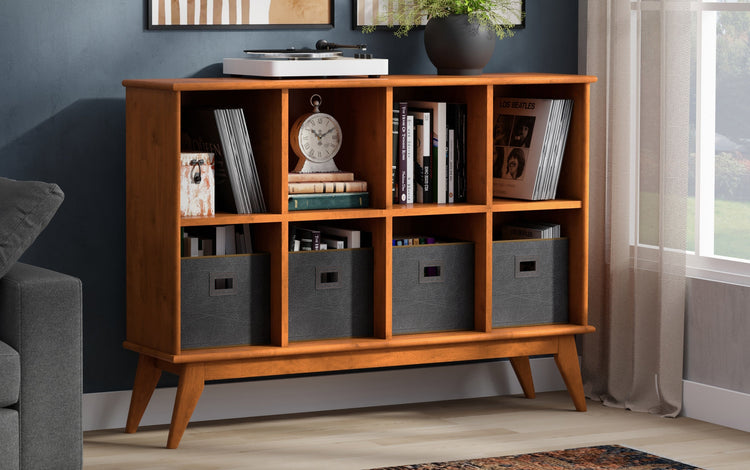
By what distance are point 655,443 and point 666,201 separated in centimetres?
79

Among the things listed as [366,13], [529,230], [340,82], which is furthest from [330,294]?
[366,13]

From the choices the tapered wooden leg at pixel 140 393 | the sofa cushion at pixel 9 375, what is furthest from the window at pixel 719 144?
the sofa cushion at pixel 9 375

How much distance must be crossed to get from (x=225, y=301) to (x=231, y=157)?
0.41 metres

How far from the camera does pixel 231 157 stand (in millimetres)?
3445

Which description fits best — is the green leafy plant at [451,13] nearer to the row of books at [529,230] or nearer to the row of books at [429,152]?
the row of books at [429,152]

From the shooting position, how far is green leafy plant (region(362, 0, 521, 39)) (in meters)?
3.75

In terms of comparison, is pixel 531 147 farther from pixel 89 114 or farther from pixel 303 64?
pixel 89 114

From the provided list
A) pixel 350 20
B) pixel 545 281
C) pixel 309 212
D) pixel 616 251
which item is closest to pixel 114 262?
pixel 309 212

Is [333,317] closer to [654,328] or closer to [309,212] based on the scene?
[309,212]

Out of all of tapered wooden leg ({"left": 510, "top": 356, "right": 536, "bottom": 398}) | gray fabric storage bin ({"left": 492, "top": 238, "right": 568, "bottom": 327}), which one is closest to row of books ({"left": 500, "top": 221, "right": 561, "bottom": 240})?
gray fabric storage bin ({"left": 492, "top": 238, "right": 568, "bottom": 327})

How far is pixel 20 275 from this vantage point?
2889 mm

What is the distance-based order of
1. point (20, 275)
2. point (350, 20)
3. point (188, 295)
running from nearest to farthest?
1. point (20, 275)
2. point (188, 295)
3. point (350, 20)

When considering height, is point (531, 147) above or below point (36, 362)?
above

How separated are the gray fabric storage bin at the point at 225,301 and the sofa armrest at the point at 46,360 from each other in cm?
56
